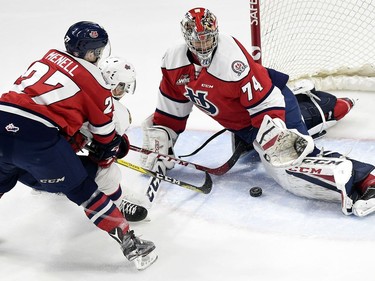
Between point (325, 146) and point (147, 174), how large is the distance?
35.9 inches

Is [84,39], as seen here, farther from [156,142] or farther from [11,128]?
[156,142]

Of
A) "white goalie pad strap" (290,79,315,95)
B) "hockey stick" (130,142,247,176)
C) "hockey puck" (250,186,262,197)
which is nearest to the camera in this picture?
"hockey puck" (250,186,262,197)

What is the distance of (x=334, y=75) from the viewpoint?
3.93 metres

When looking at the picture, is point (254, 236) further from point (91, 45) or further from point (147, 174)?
point (91, 45)

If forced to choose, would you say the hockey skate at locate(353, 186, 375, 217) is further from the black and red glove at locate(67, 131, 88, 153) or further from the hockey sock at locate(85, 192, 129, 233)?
the black and red glove at locate(67, 131, 88, 153)

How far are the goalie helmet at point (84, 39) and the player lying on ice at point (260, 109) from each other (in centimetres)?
46

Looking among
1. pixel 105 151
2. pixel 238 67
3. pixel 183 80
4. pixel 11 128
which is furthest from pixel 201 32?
pixel 11 128

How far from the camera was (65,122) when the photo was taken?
7.88 ft

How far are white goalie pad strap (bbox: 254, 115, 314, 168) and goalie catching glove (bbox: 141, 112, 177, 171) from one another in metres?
0.55

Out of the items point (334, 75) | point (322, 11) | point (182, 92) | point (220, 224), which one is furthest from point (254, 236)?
point (322, 11)

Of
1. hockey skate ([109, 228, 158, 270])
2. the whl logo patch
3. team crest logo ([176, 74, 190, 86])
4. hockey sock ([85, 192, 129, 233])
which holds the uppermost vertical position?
the whl logo patch

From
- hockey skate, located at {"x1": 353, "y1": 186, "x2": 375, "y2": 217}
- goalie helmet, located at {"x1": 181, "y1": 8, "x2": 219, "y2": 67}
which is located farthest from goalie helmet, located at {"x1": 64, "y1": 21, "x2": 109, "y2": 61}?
hockey skate, located at {"x1": 353, "y1": 186, "x2": 375, "y2": 217}

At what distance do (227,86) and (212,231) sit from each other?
598 millimetres

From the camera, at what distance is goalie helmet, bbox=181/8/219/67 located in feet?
9.02
